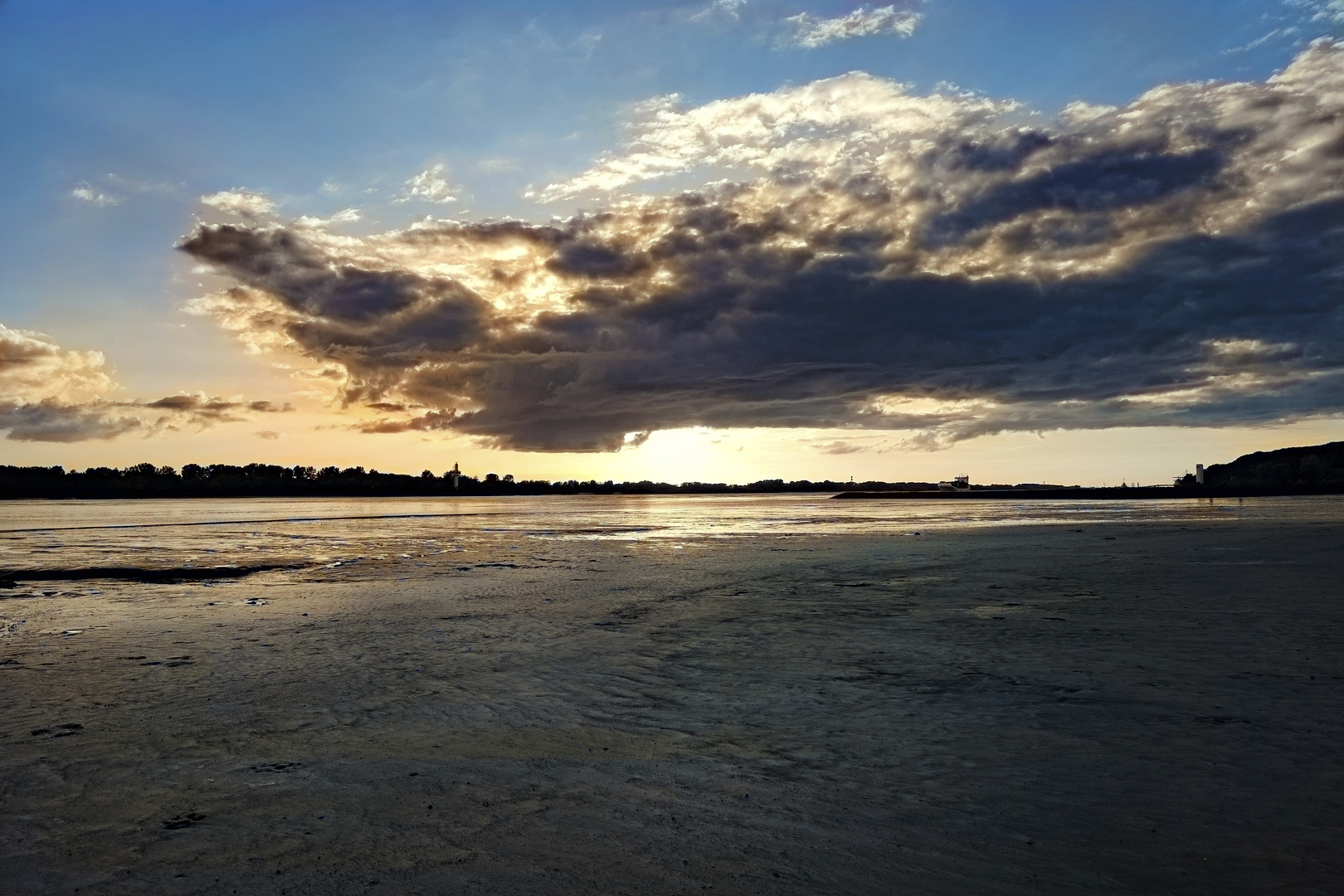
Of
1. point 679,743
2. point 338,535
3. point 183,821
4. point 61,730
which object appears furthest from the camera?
point 338,535

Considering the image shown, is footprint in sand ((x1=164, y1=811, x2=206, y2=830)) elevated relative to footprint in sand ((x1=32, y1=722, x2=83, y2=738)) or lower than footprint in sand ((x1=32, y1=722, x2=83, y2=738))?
elevated

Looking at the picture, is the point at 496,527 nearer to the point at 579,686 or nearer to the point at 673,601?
the point at 673,601

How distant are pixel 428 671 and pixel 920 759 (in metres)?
6.04

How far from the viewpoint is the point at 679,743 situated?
7031 millimetres

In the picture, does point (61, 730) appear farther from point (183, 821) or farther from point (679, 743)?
point (679, 743)

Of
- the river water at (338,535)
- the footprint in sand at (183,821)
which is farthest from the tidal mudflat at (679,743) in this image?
the river water at (338,535)

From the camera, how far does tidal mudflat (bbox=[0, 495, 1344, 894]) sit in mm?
4684

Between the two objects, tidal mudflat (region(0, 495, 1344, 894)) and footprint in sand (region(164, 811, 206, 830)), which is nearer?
tidal mudflat (region(0, 495, 1344, 894))

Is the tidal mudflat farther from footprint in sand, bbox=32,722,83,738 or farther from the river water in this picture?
the river water

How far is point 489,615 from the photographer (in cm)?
1438

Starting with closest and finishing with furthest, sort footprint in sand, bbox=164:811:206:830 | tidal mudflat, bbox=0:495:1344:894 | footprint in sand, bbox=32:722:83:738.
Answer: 1. tidal mudflat, bbox=0:495:1344:894
2. footprint in sand, bbox=164:811:206:830
3. footprint in sand, bbox=32:722:83:738

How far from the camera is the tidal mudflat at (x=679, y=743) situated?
4.68 metres

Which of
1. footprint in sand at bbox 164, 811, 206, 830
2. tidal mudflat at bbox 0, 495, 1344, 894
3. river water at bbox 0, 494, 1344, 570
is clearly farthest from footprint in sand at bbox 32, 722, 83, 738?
river water at bbox 0, 494, 1344, 570

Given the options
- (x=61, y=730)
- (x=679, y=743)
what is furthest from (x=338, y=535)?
(x=679, y=743)
